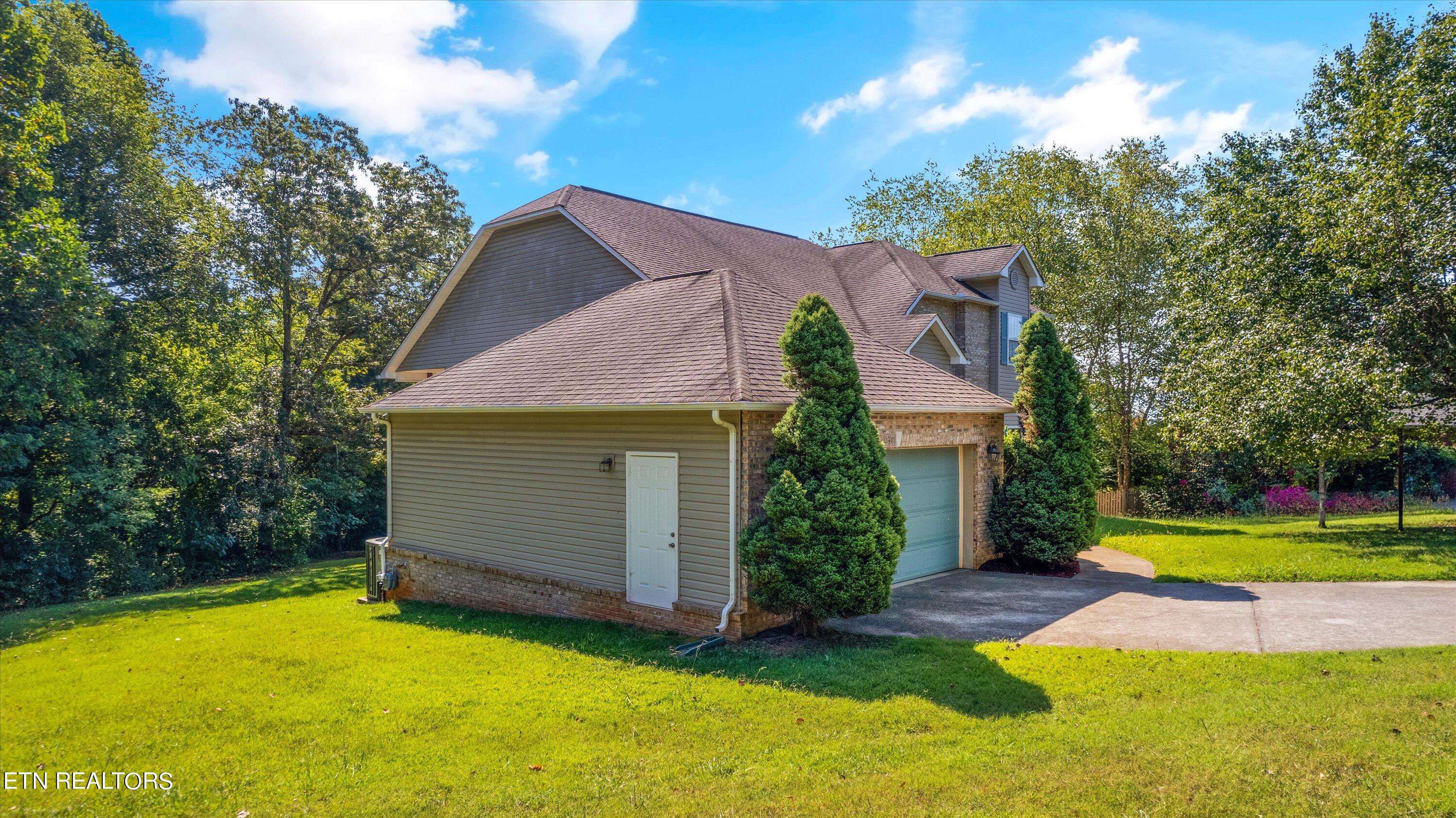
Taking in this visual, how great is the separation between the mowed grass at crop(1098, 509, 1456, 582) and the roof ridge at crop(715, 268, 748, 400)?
7.96m

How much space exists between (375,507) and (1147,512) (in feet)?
A: 89.6

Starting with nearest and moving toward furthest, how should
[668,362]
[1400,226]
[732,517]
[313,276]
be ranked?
1. [732,517]
2. [668,362]
3. [1400,226]
4. [313,276]

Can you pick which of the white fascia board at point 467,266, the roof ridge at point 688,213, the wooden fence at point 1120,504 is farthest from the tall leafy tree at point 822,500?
the wooden fence at point 1120,504

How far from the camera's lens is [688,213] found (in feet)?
67.8

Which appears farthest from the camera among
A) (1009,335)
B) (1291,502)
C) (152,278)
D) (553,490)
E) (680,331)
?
(1291,502)

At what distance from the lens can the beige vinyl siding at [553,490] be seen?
9242mm

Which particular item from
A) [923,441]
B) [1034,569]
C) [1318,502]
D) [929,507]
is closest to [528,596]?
[923,441]

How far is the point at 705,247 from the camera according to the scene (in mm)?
18344

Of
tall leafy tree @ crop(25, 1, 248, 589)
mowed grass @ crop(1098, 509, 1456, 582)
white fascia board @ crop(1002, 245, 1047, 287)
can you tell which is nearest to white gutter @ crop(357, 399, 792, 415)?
mowed grass @ crop(1098, 509, 1456, 582)

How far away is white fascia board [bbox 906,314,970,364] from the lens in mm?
16922

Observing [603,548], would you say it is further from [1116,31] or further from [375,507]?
[375,507]

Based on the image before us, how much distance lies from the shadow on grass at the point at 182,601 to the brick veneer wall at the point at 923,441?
1038cm

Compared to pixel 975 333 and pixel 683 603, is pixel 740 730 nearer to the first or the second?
pixel 683 603

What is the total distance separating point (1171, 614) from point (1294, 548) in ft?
24.3
